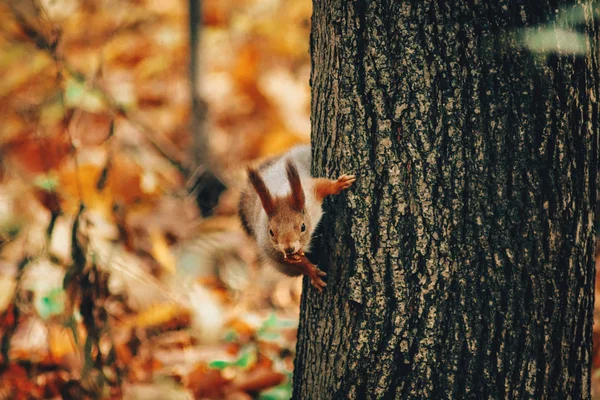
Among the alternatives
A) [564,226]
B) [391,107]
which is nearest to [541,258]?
[564,226]

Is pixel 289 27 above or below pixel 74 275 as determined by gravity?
above

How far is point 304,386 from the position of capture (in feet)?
6.27

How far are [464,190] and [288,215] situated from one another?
0.55 meters

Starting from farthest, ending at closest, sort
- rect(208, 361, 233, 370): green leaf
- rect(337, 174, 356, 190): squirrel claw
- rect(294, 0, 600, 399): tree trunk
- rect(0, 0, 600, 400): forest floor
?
1. rect(208, 361, 233, 370): green leaf
2. rect(0, 0, 600, 400): forest floor
3. rect(337, 174, 356, 190): squirrel claw
4. rect(294, 0, 600, 399): tree trunk

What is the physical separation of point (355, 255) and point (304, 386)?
515 millimetres

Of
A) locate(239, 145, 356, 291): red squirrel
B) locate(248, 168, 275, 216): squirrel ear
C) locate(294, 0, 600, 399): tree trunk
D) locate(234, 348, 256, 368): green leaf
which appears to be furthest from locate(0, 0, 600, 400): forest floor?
locate(294, 0, 600, 399): tree trunk

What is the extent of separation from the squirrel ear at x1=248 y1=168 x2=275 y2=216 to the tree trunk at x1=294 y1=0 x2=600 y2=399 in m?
0.24

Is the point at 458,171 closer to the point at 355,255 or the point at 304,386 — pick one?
the point at 355,255

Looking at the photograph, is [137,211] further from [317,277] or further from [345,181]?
[345,181]

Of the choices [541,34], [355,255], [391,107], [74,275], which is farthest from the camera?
[74,275]

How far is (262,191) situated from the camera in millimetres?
1803

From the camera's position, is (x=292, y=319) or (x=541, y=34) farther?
(x=292, y=319)

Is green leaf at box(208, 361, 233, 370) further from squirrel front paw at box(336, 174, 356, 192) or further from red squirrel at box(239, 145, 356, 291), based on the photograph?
squirrel front paw at box(336, 174, 356, 192)

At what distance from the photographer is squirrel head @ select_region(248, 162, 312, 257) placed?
176 centimetres
